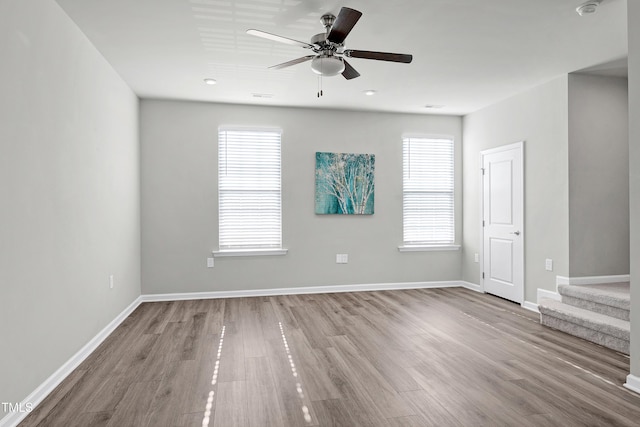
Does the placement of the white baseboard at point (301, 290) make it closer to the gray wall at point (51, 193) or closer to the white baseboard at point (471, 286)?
the white baseboard at point (471, 286)

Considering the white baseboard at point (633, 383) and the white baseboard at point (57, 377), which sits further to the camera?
the white baseboard at point (633, 383)

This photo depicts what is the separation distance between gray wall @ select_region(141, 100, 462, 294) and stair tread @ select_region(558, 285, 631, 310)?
214 cm

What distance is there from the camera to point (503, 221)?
522 cm

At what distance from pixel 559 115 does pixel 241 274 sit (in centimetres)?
440

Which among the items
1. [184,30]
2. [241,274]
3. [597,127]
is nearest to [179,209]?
[241,274]

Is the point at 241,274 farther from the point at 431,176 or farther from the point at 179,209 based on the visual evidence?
the point at 431,176

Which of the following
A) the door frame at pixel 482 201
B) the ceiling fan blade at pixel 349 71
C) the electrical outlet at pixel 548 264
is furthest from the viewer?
the door frame at pixel 482 201

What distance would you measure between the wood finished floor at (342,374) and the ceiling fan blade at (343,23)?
2.40 meters

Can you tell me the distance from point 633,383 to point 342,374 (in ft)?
6.37

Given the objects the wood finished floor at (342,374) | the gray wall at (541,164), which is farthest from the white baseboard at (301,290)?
the gray wall at (541,164)

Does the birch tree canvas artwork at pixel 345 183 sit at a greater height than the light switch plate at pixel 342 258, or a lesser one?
greater

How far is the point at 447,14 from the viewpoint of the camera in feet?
9.68

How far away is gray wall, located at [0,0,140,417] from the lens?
7.15 feet

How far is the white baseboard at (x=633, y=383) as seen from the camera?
8.38ft
